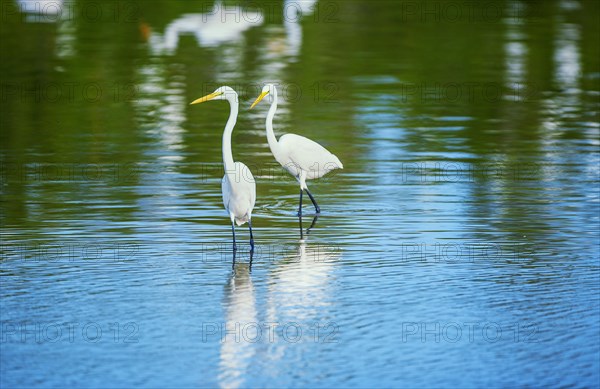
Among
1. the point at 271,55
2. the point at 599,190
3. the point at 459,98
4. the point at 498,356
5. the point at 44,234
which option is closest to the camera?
the point at 498,356

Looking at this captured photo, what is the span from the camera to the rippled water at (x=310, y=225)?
8.16 metres

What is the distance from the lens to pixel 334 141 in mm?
17078

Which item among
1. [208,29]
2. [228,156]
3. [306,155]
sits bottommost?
[208,29]

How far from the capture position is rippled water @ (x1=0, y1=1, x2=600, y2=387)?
816 centimetres

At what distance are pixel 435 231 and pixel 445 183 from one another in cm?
251

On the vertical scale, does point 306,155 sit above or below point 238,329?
above

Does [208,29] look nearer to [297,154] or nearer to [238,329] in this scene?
[297,154]

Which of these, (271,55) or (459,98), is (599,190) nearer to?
(459,98)

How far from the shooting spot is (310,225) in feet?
40.8

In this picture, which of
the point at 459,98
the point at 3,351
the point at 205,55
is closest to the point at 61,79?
the point at 205,55

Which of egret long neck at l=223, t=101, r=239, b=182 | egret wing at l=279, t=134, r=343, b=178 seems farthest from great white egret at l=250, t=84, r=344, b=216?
egret long neck at l=223, t=101, r=239, b=182

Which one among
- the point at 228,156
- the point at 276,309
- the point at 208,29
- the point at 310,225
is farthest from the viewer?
the point at 208,29

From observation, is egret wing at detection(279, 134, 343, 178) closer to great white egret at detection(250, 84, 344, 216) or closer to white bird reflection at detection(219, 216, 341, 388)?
great white egret at detection(250, 84, 344, 216)

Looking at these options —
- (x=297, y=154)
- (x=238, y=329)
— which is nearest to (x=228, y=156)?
(x=297, y=154)
